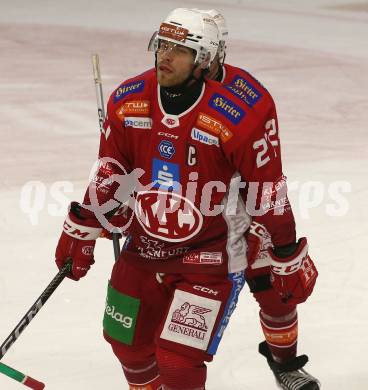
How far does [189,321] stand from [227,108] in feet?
2.29

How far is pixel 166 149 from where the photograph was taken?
10.3ft

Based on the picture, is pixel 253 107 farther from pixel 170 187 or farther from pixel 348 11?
pixel 348 11

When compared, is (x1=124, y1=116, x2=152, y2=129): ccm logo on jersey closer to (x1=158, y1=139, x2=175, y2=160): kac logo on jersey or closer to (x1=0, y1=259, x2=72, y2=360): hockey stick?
(x1=158, y1=139, x2=175, y2=160): kac logo on jersey

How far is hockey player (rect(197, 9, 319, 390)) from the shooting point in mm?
3168

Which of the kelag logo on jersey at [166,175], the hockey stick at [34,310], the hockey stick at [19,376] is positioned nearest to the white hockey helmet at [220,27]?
the kelag logo on jersey at [166,175]

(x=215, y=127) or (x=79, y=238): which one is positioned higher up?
(x=215, y=127)

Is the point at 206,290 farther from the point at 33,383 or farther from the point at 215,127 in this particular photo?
the point at 33,383

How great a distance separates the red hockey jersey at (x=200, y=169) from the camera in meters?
3.06

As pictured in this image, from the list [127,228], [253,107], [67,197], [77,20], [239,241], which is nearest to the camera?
[253,107]

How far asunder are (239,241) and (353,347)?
117 centimetres

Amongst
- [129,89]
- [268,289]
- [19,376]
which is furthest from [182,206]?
[19,376]

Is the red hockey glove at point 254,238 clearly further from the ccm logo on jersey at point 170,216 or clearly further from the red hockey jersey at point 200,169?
the ccm logo on jersey at point 170,216

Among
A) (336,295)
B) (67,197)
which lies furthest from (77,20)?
(336,295)

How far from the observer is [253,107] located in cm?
308
